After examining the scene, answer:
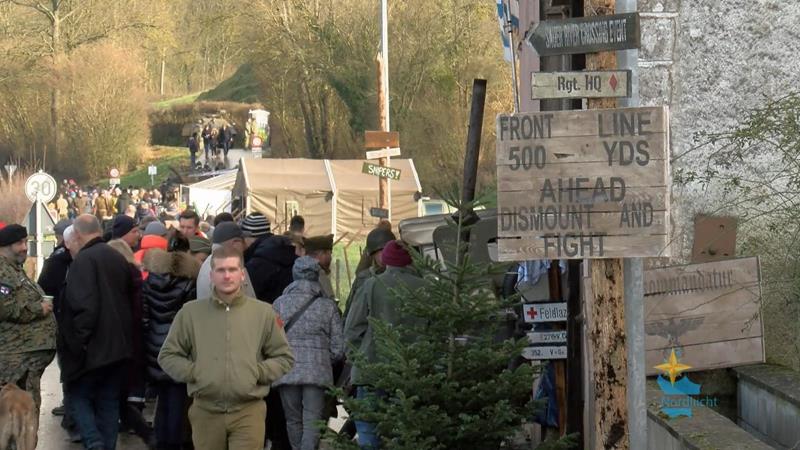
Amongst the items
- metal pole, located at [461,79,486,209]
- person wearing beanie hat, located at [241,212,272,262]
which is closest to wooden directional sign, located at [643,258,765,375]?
metal pole, located at [461,79,486,209]

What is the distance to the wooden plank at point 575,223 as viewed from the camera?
21.7 feet

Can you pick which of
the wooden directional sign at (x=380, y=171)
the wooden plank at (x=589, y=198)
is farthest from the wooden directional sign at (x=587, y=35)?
the wooden directional sign at (x=380, y=171)

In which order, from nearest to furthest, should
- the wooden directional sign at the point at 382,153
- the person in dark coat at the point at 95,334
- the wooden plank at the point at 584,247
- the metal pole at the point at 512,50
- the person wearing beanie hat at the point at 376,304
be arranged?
the wooden plank at the point at 584,247, the person wearing beanie hat at the point at 376,304, the person in dark coat at the point at 95,334, the metal pole at the point at 512,50, the wooden directional sign at the point at 382,153

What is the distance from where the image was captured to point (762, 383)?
27.1 feet

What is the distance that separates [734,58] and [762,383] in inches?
140

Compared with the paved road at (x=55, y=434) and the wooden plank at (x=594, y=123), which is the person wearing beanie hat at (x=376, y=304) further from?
the paved road at (x=55, y=434)

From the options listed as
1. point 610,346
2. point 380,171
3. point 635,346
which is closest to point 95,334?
point 610,346

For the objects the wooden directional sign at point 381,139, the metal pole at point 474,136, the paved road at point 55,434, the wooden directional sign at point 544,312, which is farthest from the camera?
the wooden directional sign at point 381,139

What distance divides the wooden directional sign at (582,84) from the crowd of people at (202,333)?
1.85m

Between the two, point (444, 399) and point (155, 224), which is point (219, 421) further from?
point (155, 224)

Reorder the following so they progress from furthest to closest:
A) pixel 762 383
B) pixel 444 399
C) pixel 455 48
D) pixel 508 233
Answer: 1. pixel 455 48
2. pixel 762 383
3. pixel 444 399
4. pixel 508 233

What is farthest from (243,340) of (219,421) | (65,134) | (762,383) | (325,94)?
(65,134)

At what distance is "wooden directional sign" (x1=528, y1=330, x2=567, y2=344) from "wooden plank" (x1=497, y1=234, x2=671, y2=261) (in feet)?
9.67

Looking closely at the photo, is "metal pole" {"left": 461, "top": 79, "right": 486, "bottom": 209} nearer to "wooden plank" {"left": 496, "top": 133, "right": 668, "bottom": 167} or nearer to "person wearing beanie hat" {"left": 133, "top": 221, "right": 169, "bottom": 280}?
"person wearing beanie hat" {"left": 133, "top": 221, "right": 169, "bottom": 280}
